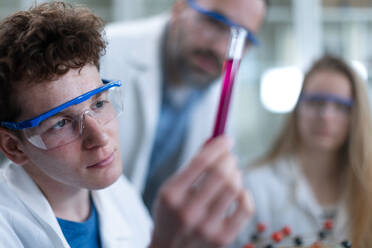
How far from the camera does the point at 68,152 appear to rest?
1.65ft

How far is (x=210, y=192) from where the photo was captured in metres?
0.41

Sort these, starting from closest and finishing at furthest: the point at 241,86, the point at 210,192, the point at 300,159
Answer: the point at 210,192, the point at 300,159, the point at 241,86

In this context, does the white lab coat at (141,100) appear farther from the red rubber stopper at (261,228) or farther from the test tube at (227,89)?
the test tube at (227,89)

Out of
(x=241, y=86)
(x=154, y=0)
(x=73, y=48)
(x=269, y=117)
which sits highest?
(x=154, y=0)

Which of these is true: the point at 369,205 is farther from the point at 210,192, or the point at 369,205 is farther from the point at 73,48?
the point at 73,48

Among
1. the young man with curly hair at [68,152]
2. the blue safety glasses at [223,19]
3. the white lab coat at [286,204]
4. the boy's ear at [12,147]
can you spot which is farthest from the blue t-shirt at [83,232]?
the blue safety glasses at [223,19]

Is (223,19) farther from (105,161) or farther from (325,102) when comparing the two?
(105,161)

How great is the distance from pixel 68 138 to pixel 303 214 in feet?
2.54

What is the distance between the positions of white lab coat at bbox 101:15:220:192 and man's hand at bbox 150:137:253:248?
62 centimetres

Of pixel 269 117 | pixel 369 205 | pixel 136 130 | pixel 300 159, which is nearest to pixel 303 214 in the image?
pixel 369 205

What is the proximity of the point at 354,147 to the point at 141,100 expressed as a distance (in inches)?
27.7

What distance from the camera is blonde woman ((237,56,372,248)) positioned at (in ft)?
3.57

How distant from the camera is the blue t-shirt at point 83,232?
58cm

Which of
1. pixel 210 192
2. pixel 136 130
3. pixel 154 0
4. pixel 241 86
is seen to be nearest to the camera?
pixel 210 192
